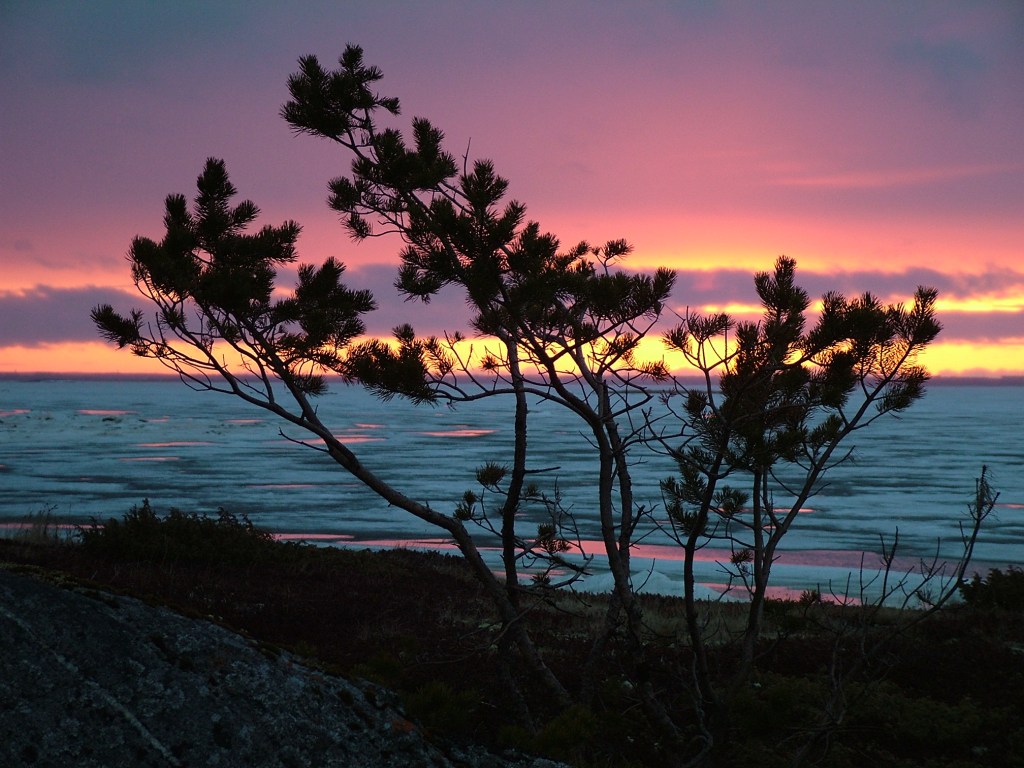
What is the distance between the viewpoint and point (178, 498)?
27312mm

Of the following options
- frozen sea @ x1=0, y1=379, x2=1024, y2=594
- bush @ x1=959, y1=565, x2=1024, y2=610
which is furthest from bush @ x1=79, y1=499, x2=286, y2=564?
bush @ x1=959, y1=565, x2=1024, y2=610

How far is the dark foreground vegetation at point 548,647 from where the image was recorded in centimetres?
671

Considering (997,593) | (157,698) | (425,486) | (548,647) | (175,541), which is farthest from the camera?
(425,486)

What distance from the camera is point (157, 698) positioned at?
314cm

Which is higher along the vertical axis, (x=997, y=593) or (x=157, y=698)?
(x=157, y=698)

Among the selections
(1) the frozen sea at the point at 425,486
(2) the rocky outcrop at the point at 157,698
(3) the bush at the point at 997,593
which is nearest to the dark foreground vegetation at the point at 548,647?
(3) the bush at the point at 997,593

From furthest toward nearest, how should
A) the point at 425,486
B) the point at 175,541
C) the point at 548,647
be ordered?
the point at 425,486 < the point at 175,541 < the point at 548,647

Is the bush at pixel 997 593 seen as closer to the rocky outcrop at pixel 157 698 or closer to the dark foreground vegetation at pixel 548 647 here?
the dark foreground vegetation at pixel 548 647

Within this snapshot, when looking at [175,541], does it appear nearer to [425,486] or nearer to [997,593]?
[997,593]

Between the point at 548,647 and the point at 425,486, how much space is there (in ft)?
68.5

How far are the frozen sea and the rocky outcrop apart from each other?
2.46m

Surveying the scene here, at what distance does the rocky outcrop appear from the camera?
9.73 feet

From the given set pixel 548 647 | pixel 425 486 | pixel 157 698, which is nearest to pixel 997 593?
pixel 548 647

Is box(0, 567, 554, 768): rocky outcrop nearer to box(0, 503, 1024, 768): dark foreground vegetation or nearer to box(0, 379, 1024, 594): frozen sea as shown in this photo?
box(0, 503, 1024, 768): dark foreground vegetation
